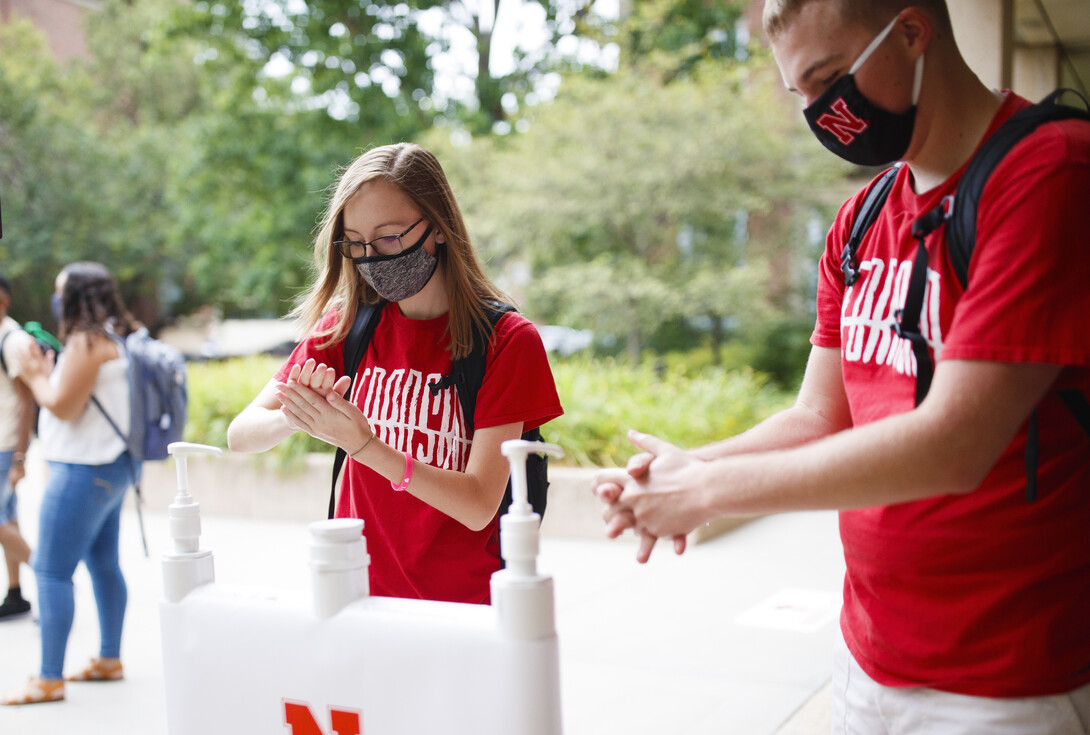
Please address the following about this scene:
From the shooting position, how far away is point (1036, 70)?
6641 mm

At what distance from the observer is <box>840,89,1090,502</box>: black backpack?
1.37 meters

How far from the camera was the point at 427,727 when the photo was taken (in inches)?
53.3

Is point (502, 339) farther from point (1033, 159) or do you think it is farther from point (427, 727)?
point (1033, 159)

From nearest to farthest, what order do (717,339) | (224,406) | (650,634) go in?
(650,634) → (224,406) → (717,339)

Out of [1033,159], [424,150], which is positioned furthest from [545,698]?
[424,150]

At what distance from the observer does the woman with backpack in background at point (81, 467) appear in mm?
4438

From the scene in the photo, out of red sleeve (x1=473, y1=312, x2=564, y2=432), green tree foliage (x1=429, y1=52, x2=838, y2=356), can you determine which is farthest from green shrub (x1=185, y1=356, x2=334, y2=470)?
red sleeve (x1=473, y1=312, x2=564, y2=432)

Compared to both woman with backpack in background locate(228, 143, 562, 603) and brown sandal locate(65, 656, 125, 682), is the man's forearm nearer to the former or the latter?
woman with backpack in background locate(228, 143, 562, 603)

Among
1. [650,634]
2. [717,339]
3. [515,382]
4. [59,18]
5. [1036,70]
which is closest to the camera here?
[515,382]

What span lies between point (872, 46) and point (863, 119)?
11 centimetres

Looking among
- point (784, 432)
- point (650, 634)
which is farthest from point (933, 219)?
point (650, 634)

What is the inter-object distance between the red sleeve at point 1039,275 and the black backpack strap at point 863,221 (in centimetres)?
38

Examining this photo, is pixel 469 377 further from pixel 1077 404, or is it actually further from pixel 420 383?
pixel 1077 404

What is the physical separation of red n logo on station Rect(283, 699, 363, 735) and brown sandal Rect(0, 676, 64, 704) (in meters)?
3.75
